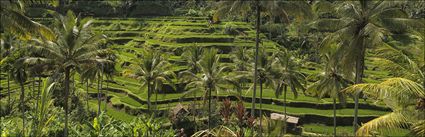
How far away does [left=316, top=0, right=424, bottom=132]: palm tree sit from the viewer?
19969 mm

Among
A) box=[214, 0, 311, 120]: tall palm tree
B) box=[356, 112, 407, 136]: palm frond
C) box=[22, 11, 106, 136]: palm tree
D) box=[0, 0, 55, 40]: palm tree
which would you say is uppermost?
box=[214, 0, 311, 120]: tall palm tree

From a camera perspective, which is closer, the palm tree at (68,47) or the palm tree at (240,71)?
the palm tree at (68,47)

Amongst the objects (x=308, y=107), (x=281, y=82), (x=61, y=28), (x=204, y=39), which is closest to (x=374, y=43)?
(x=61, y=28)

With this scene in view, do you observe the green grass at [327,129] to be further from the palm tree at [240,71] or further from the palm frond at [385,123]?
the palm frond at [385,123]

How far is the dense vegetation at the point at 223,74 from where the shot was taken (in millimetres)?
13398

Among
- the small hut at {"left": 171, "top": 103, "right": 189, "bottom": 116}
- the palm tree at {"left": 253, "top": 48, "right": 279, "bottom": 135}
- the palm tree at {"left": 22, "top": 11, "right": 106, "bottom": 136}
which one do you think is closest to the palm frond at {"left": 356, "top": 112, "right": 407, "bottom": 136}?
the palm tree at {"left": 22, "top": 11, "right": 106, "bottom": 136}

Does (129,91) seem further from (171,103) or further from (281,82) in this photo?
(281,82)

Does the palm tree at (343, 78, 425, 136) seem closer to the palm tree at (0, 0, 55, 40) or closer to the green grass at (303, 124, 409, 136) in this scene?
the palm tree at (0, 0, 55, 40)

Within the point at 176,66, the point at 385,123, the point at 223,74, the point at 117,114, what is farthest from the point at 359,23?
the point at 176,66

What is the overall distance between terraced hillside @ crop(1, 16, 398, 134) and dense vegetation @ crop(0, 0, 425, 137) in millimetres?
198

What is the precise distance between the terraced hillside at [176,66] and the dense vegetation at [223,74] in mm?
198

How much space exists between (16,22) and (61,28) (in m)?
3.46

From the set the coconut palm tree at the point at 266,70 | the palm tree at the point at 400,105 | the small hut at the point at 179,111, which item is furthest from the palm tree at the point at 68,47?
the small hut at the point at 179,111

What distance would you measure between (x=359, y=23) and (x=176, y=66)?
43.9 m
